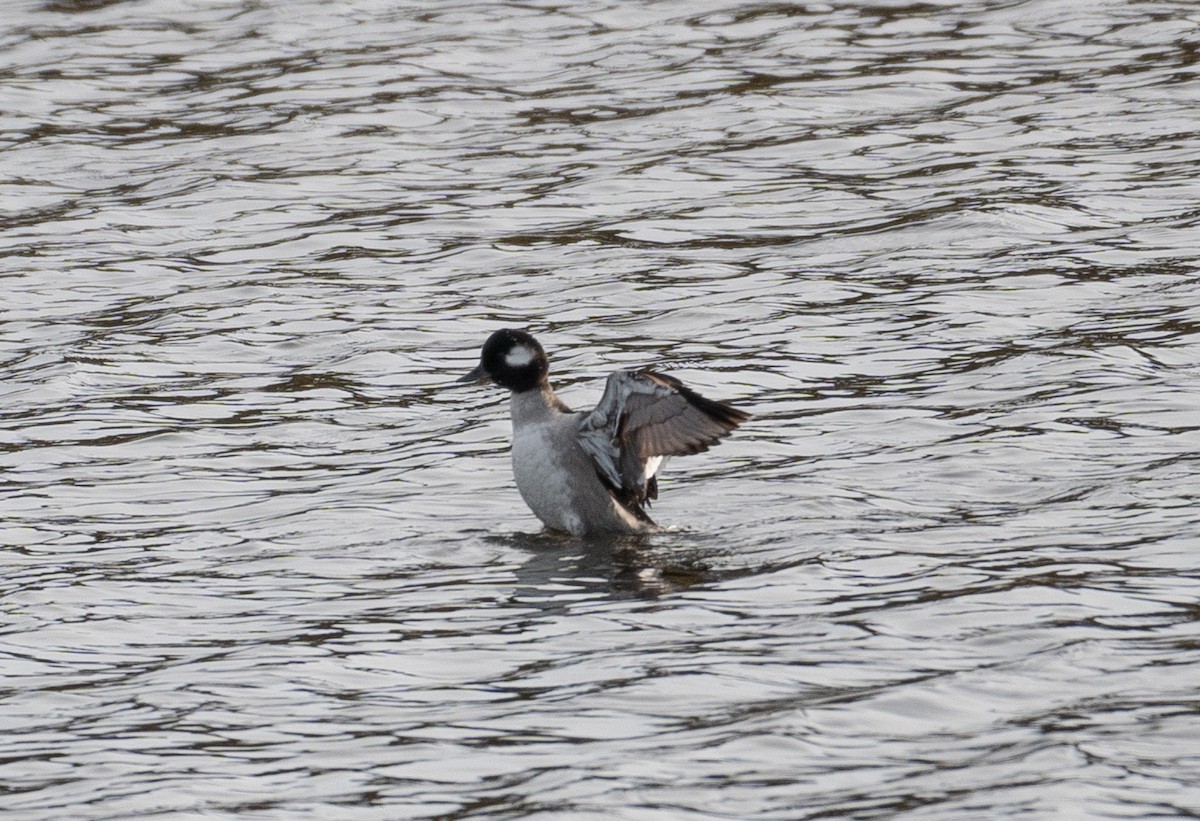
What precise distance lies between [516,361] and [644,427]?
100cm

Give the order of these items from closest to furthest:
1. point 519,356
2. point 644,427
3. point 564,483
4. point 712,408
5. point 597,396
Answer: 1. point 712,408
2. point 644,427
3. point 564,483
4. point 519,356
5. point 597,396

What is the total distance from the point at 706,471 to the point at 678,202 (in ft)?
18.1

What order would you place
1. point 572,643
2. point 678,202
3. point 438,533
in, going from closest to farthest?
point 572,643 < point 438,533 < point 678,202

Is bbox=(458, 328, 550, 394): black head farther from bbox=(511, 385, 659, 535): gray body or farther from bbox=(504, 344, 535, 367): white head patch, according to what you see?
bbox=(511, 385, 659, 535): gray body

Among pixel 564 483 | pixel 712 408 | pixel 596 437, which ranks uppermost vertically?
pixel 712 408

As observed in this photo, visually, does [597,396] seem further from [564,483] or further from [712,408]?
[712,408]

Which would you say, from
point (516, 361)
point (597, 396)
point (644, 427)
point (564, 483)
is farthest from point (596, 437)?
point (597, 396)

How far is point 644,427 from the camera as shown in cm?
948

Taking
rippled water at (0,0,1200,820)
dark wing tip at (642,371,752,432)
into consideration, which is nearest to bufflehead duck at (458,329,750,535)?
dark wing tip at (642,371,752,432)

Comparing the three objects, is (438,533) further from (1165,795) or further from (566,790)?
(1165,795)

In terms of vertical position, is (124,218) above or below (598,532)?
above

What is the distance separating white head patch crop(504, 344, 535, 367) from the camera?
1019 cm

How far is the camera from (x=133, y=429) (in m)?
11.8

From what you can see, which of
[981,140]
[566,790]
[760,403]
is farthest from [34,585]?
[981,140]
